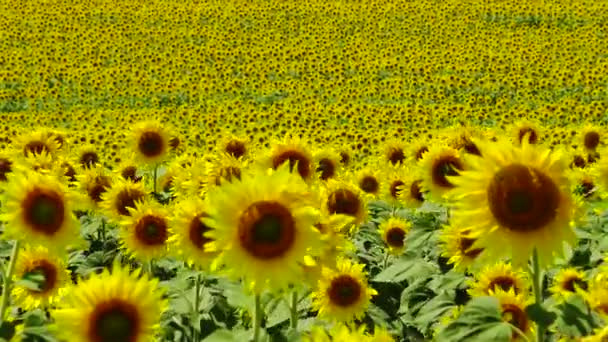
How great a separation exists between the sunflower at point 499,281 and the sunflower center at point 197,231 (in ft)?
4.72

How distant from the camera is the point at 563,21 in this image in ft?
129

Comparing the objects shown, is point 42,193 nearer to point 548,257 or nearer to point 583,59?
point 548,257

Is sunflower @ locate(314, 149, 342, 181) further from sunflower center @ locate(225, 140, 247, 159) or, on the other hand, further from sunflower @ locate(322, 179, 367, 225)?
sunflower @ locate(322, 179, 367, 225)

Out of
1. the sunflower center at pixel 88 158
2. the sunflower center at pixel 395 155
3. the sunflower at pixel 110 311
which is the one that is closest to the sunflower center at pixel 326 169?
the sunflower center at pixel 395 155

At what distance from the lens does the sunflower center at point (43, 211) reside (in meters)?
4.59

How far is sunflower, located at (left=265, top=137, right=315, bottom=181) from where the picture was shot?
6312mm

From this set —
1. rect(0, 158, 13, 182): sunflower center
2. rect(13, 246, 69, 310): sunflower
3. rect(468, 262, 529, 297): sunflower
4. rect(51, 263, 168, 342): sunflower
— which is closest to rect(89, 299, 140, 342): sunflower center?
A: rect(51, 263, 168, 342): sunflower

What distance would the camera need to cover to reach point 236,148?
26.3ft

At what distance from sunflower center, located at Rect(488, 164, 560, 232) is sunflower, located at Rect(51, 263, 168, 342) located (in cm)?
135

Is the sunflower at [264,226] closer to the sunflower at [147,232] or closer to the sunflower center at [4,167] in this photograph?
the sunflower at [147,232]

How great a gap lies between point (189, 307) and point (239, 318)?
758 mm

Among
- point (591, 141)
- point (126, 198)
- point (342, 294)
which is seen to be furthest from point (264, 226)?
point (591, 141)

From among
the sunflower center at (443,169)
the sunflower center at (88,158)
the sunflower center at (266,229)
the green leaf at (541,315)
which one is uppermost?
the sunflower center at (88,158)

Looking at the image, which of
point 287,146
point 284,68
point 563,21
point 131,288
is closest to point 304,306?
point 287,146
